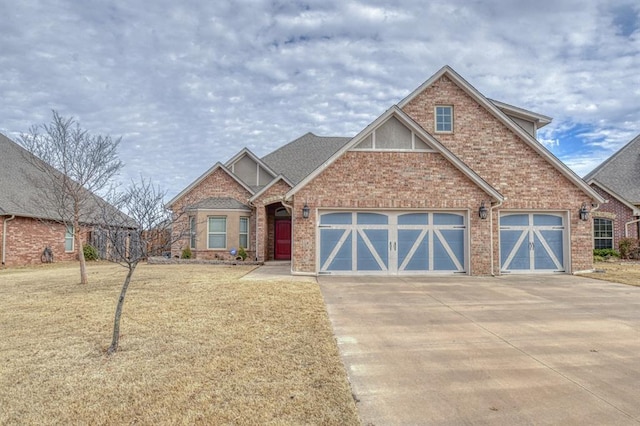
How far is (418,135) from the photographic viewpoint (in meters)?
13.5

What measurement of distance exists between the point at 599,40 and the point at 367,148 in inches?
365

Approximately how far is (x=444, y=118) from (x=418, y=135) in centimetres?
280

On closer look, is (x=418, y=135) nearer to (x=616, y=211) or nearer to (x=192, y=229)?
(x=192, y=229)

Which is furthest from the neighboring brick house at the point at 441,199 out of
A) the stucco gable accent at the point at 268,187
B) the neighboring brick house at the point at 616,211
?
the neighboring brick house at the point at 616,211

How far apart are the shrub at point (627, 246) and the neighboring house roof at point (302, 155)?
15089 millimetres

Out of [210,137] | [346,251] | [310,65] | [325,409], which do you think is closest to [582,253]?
[346,251]

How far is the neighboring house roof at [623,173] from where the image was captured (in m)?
21.6

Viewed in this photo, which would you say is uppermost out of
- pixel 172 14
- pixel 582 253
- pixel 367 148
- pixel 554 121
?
pixel 172 14

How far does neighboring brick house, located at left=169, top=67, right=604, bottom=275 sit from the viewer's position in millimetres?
13539

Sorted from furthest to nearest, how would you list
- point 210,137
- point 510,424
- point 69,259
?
point 210,137 → point 69,259 → point 510,424

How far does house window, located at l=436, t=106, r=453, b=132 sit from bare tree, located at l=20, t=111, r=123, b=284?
11968 millimetres

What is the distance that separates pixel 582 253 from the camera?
46.8ft

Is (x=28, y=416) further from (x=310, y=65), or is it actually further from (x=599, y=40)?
(x=599, y=40)

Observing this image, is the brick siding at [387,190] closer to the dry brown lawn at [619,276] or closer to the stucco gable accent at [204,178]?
the dry brown lawn at [619,276]
